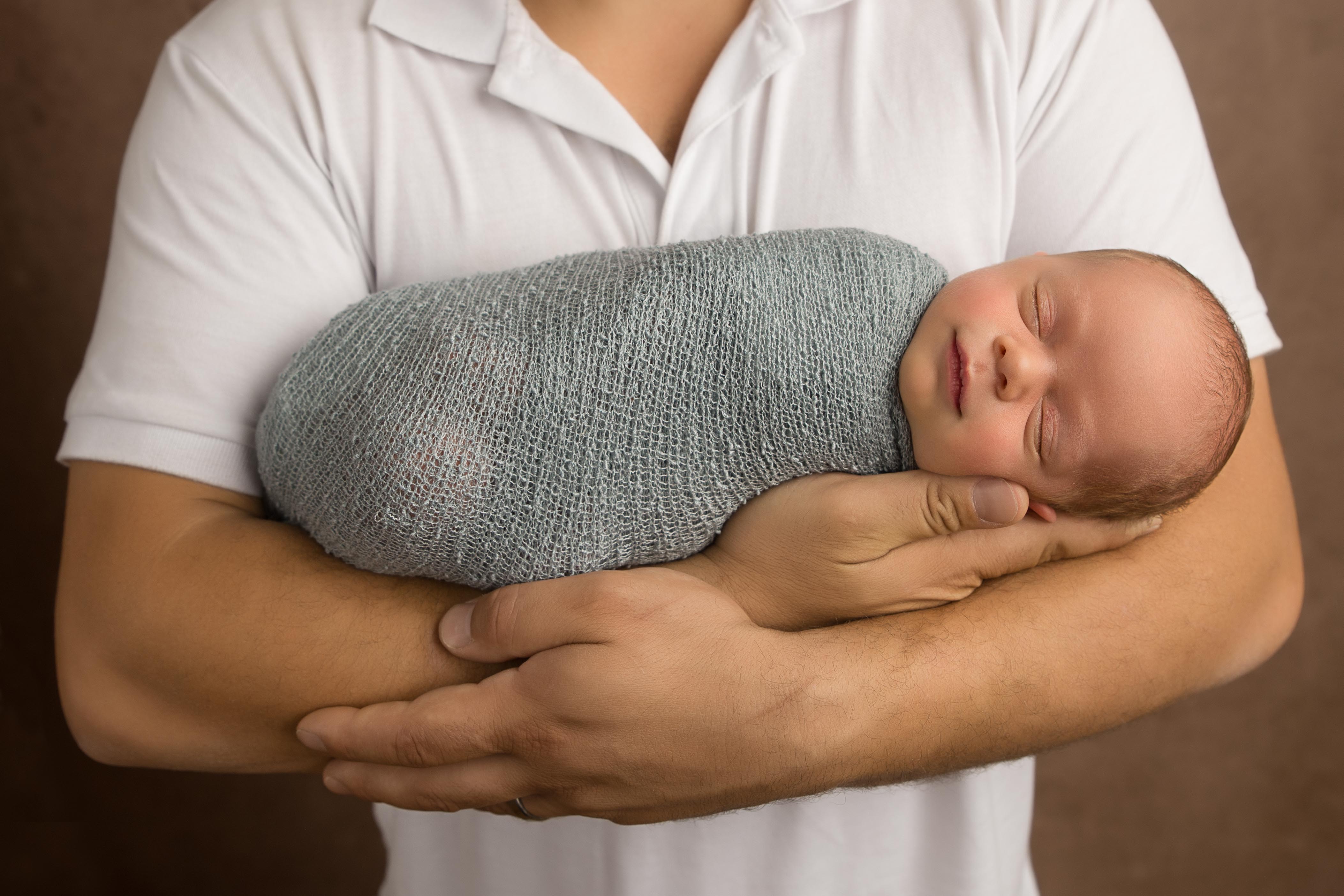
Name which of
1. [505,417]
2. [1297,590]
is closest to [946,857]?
[1297,590]

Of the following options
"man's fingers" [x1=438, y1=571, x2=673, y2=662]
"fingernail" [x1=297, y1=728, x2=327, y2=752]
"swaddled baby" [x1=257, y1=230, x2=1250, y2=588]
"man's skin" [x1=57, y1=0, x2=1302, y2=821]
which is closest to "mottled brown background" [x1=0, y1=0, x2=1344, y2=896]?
"man's skin" [x1=57, y1=0, x2=1302, y2=821]

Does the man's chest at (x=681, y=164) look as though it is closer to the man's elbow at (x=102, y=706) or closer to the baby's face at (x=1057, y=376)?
the baby's face at (x=1057, y=376)

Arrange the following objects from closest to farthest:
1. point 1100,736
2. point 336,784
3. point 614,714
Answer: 1. point 614,714
2. point 336,784
3. point 1100,736

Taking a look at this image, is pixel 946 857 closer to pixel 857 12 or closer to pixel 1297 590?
pixel 1297 590

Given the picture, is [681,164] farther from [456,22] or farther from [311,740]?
[311,740]

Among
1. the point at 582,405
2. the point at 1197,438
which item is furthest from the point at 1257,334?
the point at 582,405

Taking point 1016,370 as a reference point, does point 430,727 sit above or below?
below

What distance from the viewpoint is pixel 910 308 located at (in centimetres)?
99

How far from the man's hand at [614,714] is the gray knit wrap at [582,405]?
8 centimetres

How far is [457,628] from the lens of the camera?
903 millimetres

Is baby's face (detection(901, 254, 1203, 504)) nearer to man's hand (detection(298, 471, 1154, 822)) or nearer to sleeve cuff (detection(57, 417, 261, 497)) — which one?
man's hand (detection(298, 471, 1154, 822))

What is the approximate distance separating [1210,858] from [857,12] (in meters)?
2.31

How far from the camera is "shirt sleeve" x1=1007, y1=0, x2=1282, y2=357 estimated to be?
0.99 m

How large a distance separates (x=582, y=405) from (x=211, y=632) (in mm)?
417
